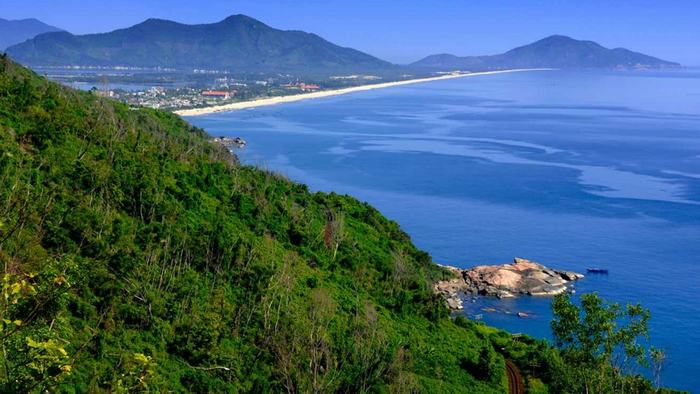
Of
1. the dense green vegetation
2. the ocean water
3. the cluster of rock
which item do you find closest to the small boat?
the ocean water

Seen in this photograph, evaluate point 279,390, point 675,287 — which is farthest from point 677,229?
point 279,390

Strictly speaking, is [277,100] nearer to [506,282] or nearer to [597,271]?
[597,271]

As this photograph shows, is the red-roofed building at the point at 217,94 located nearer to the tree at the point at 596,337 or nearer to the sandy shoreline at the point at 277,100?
the sandy shoreline at the point at 277,100

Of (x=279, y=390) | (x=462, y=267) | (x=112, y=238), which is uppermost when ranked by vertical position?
(x=112, y=238)

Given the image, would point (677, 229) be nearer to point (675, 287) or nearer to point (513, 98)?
point (675, 287)

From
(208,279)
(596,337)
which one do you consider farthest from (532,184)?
(596,337)

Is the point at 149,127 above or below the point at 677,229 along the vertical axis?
above

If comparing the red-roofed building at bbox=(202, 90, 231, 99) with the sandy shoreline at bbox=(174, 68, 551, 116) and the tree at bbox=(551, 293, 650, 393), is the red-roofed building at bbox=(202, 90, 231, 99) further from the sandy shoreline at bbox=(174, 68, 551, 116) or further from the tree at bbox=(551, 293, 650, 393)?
the tree at bbox=(551, 293, 650, 393)
